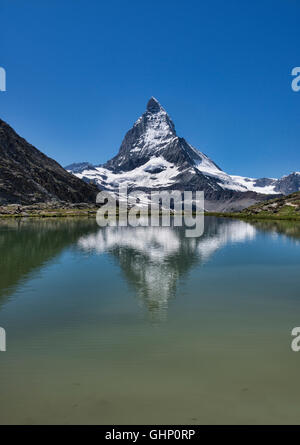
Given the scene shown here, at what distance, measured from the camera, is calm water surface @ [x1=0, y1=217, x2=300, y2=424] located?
13.7m

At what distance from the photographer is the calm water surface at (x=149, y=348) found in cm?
1369

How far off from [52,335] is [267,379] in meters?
13.9

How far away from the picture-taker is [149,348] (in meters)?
19.8

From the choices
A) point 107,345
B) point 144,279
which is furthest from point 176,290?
point 107,345

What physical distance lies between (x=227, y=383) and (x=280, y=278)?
93.4 feet

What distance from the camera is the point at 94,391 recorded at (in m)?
14.9

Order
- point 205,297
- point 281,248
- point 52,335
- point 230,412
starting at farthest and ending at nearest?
point 281,248 < point 205,297 < point 52,335 < point 230,412

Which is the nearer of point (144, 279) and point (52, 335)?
point (52, 335)

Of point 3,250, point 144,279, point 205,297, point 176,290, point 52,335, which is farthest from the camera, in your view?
point 3,250

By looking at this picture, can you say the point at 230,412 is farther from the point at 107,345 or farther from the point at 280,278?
the point at 280,278

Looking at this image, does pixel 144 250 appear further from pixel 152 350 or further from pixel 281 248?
pixel 152 350

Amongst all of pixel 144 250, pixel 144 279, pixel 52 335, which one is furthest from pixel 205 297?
pixel 144 250

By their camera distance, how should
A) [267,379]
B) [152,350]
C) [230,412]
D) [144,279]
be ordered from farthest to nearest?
1. [144,279]
2. [152,350]
3. [267,379]
4. [230,412]
